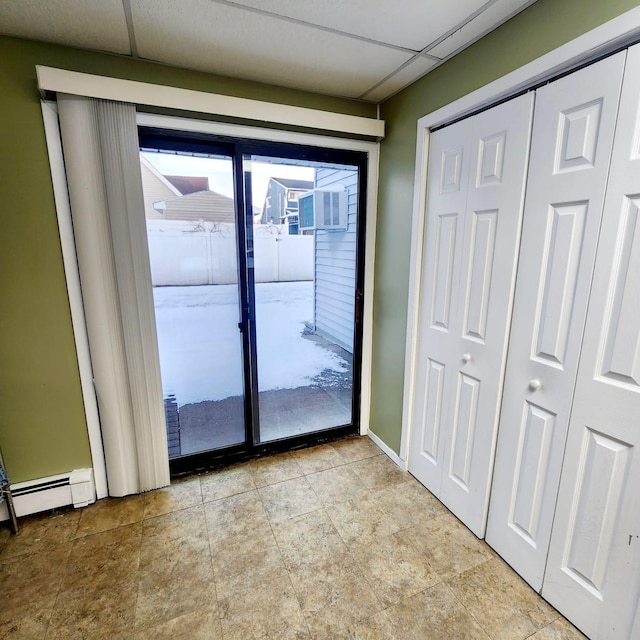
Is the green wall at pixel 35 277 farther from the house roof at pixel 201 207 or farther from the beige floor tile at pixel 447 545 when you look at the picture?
the beige floor tile at pixel 447 545

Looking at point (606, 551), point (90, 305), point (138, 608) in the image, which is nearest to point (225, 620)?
point (138, 608)

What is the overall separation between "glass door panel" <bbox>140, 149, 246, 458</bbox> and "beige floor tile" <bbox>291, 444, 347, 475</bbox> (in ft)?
1.48

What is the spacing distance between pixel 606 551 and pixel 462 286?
1196 mm

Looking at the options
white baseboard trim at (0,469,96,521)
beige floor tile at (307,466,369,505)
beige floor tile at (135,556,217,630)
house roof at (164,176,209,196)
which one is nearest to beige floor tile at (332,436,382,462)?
beige floor tile at (307,466,369,505)

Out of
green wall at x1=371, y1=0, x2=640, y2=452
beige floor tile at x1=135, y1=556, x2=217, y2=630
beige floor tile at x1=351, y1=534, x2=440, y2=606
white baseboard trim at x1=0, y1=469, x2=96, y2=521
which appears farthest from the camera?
white baseboard trim at x1=0, y1=469, x2=96, y2=521

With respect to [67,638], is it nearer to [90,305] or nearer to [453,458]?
[90,305]

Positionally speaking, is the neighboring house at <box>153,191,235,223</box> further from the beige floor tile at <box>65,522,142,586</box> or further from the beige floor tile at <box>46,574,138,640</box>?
the beige floor tile at <box>46,574,138,640</box>

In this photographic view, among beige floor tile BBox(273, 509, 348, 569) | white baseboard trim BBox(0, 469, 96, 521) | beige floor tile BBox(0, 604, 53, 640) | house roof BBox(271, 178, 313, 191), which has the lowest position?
beige floor tile BBox(273, 509, 348, 569)

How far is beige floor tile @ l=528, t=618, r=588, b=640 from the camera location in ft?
4.35

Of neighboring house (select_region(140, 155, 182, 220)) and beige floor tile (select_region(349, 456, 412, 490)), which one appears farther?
beige floor tile (select_region(349, 456, 412, 490))

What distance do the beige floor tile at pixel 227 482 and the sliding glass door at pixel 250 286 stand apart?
0.43ft

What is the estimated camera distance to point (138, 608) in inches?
56.4

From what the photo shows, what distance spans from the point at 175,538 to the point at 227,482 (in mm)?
469

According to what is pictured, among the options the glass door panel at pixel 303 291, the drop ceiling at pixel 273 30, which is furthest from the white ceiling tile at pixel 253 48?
the glass door panel at pixel 303 291
